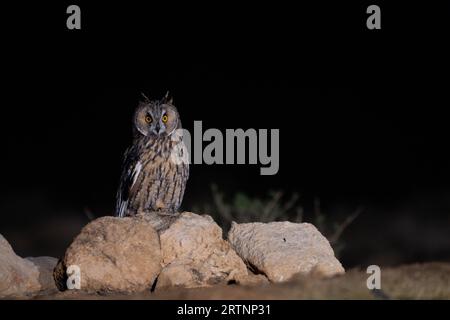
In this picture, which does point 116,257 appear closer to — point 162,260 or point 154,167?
point 162,260

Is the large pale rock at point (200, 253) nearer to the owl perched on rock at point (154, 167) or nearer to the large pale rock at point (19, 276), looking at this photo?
the large pale rock at point (19, 276)

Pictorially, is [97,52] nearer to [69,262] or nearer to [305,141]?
[305,141]

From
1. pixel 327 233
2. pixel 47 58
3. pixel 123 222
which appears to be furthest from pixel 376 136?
pixel 123 222

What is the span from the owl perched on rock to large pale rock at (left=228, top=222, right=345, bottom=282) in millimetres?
1067

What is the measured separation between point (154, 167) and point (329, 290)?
250 centimetres

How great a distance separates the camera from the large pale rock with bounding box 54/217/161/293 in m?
4.81

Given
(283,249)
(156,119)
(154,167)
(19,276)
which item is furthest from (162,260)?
(156,119)

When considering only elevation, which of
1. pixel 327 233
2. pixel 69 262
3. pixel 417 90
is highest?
pixel 417 90

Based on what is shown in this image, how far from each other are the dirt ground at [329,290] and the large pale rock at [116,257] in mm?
106

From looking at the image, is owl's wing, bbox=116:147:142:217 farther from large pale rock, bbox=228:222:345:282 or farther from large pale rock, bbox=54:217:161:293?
large pale rock, bbox=54:217:161:293

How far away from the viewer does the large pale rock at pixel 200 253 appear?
16.1ft

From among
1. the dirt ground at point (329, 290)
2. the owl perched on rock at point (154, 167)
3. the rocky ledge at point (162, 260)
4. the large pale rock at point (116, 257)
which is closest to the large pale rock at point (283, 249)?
the rocky ledge at point (162, 260)

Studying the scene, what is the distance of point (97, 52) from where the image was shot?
11.0 meters

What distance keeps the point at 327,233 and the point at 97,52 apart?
14.6ft
